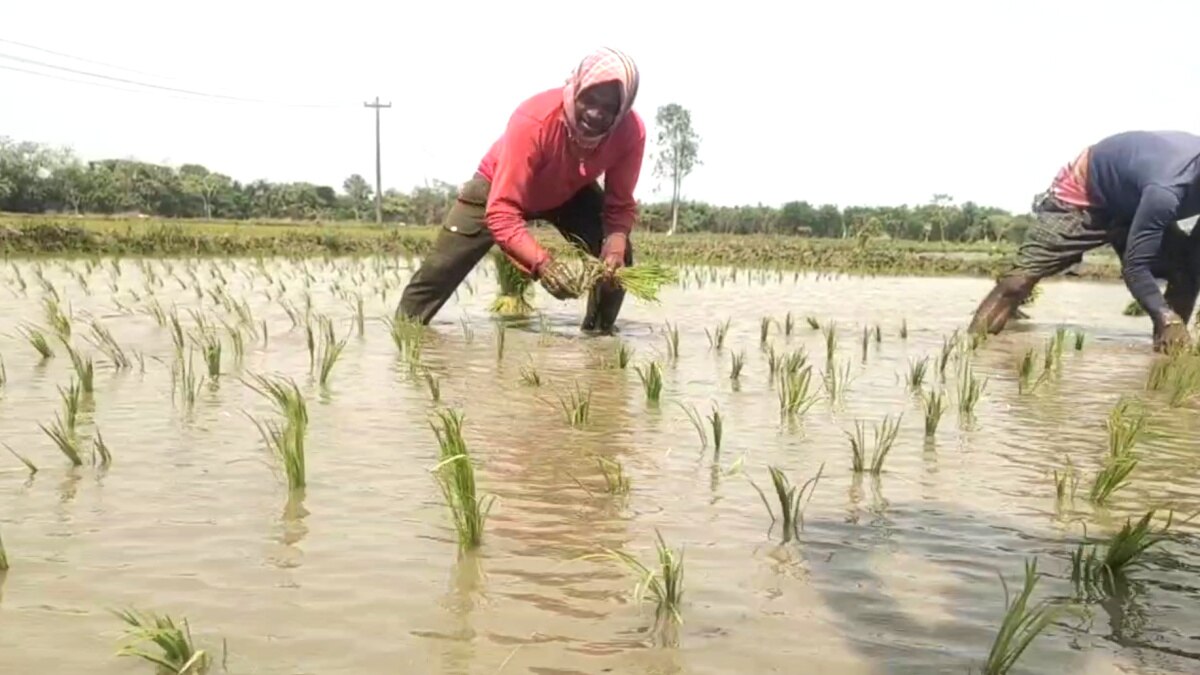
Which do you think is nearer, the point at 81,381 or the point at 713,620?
the point at 713,620

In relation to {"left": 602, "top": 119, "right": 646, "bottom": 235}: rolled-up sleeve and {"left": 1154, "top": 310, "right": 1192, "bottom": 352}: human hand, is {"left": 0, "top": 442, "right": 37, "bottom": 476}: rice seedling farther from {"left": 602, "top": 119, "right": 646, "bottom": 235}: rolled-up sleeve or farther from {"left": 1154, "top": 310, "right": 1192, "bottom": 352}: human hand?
{"left": 1154, "top": 310, "right": 1192, "bottom": 352}: human hand

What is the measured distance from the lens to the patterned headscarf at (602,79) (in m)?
5.28

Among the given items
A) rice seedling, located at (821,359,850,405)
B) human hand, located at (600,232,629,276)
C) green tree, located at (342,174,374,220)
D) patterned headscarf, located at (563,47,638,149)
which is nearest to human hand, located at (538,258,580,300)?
human hand, located at (600,232,629,276)

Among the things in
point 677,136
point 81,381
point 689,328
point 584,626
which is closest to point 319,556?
point 584,626

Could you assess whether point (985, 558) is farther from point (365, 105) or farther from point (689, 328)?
point (365, 105)

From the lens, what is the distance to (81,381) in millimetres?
3682

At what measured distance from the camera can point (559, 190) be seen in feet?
19.5

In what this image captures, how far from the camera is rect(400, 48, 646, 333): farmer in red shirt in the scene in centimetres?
538

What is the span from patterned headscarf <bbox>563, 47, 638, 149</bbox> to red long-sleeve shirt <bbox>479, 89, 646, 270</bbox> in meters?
0.14

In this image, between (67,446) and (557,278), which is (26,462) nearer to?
(67,446)

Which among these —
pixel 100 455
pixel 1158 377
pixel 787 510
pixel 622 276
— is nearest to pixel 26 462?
pixel 100 455

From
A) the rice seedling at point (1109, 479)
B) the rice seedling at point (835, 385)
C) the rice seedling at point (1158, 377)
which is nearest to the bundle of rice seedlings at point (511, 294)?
the rice seedling at point (835, 385)

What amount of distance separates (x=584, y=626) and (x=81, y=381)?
2.51 metres

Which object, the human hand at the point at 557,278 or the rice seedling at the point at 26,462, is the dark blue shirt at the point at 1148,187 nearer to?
the human hand at the point at 557,278
